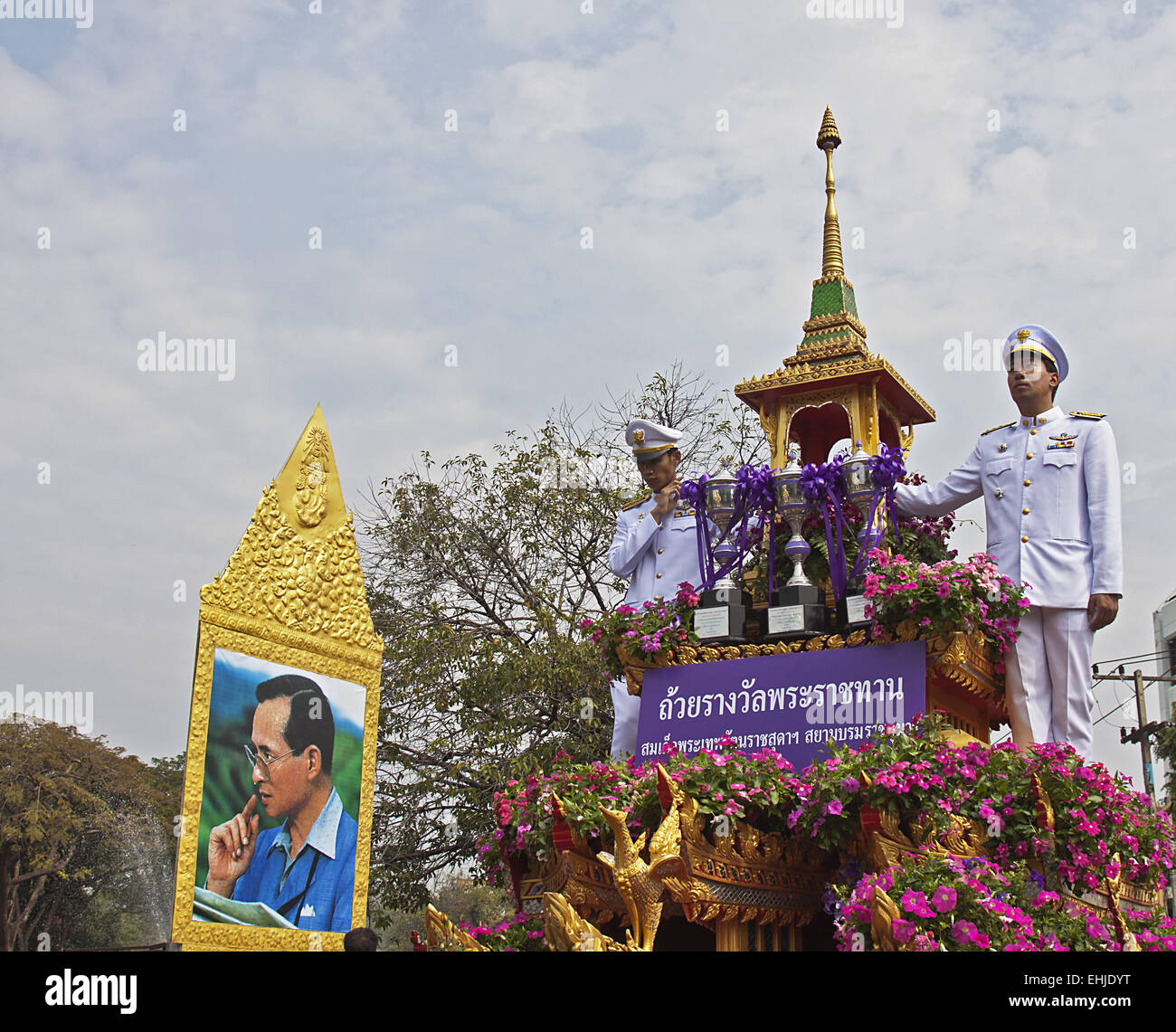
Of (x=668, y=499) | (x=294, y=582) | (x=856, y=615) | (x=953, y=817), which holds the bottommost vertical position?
(x=953, y=817)

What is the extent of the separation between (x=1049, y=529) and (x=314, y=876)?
22.2 ft

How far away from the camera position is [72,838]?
24.7 meters

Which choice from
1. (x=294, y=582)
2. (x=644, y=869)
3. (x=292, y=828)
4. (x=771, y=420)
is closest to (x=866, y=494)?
(x=771, y=420)

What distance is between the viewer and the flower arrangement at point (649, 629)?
8703mm

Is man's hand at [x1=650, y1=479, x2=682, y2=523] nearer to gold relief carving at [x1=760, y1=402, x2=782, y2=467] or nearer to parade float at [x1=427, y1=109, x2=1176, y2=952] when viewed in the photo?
parade float at [x1=427, y1=109, x2=1176, y2=952]

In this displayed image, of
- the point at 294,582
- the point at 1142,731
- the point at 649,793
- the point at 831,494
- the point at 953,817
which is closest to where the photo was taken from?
the point at 953,817

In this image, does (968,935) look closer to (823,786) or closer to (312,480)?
(823,786)

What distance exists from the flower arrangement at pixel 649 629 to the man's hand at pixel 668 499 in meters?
1.20

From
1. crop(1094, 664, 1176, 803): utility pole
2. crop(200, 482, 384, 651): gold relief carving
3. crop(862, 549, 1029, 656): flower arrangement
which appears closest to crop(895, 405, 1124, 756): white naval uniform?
crop(862, 549, 1029, 656): flower arrangement

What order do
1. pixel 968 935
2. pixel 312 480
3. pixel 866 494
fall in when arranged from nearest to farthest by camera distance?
1. pixel 968 935
2. pixel 866 494
3. pixel 312 480

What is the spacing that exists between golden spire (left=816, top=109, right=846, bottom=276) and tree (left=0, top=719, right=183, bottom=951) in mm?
18618

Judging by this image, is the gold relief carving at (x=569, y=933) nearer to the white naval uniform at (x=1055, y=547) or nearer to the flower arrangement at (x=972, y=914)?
the flower arrangement at (x=972, y=914)
